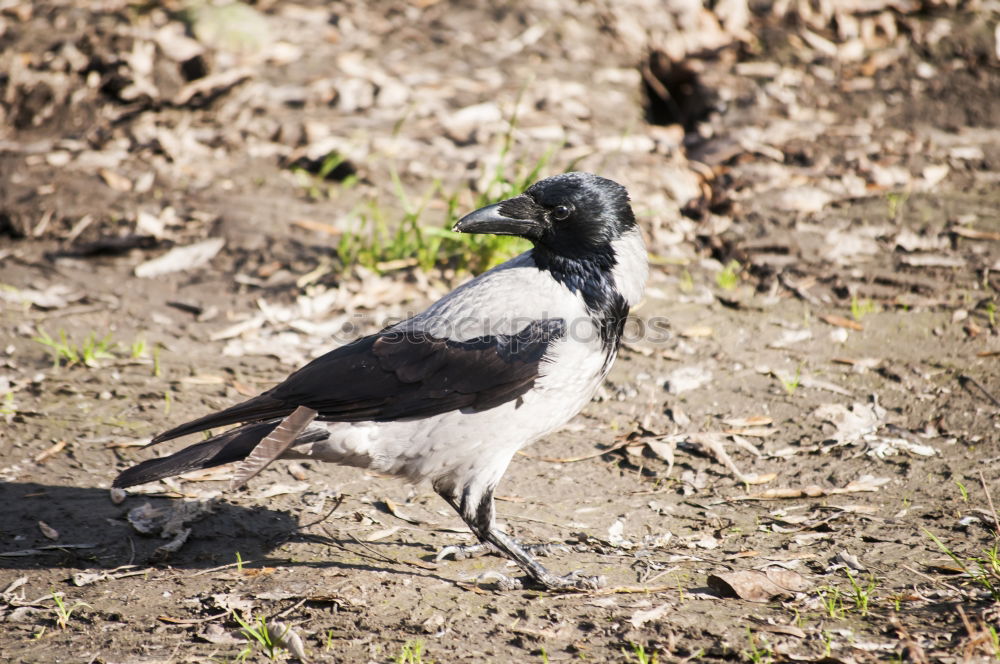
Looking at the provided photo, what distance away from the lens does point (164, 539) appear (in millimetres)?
4055

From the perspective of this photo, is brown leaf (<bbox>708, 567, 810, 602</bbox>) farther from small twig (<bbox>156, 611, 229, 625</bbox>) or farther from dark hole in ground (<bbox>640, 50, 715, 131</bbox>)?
dark hole in ground (<bbox>640, 50, 715, 131</bbox>)

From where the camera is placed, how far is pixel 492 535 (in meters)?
3.95

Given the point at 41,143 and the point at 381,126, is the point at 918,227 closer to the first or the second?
the point at 381,126

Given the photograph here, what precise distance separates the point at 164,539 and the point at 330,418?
94cm

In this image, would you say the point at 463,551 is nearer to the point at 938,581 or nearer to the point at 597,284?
the point at 597,284

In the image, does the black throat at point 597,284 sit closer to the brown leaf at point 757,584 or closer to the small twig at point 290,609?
the brown leaf at point 757,584

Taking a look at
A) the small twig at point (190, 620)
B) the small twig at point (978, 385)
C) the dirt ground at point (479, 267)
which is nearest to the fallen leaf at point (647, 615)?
the dirt ground at point (479, 267)

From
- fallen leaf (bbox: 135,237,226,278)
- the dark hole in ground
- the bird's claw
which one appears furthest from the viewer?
the dark hole in ground

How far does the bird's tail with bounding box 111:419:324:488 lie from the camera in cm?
365

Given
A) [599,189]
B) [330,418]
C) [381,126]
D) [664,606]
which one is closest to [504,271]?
[599,189]

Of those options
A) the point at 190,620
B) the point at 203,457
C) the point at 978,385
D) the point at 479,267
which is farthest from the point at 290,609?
the point at 978,385

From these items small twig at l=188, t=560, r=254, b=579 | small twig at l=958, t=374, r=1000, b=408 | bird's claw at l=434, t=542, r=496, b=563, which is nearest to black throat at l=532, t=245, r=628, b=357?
bird's claw at l=434, t=542, r=496, b=563

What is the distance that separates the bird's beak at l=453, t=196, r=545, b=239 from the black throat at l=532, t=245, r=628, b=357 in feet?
0.37

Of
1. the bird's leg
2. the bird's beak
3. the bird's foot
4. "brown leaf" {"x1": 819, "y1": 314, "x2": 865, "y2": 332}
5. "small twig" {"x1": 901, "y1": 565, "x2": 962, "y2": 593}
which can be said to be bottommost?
the bird's foot
